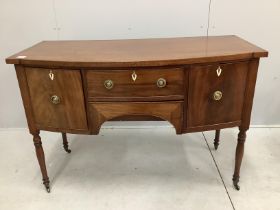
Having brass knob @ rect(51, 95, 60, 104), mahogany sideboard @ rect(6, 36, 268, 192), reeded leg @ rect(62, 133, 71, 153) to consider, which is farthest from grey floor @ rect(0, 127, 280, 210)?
brass knob @ rect(51, 95, 60, 104)

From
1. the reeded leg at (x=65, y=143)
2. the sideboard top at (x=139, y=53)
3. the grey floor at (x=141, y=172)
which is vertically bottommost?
the grey floor at (x=141, y=172)

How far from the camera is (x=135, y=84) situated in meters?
1.24

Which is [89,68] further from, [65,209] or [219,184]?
[219,184]

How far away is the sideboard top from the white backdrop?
31 cm

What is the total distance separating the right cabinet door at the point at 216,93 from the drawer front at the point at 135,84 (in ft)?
0.24

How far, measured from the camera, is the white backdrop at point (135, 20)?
5.88ft

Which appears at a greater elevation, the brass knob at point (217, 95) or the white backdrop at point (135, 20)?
the white backdrop at point (135, 20)

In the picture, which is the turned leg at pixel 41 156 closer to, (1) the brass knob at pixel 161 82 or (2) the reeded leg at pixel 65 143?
(2) the reeded leg at pixel 65 143

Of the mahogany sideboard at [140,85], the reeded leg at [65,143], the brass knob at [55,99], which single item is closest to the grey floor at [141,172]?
the reeded leg at [65,143]

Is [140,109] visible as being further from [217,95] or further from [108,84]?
[217,95]

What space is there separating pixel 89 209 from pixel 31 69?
0.79 metres

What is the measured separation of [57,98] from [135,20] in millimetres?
851

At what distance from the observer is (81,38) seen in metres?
1.89

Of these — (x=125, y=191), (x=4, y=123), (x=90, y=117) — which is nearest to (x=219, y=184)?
(x=125, y=191)
